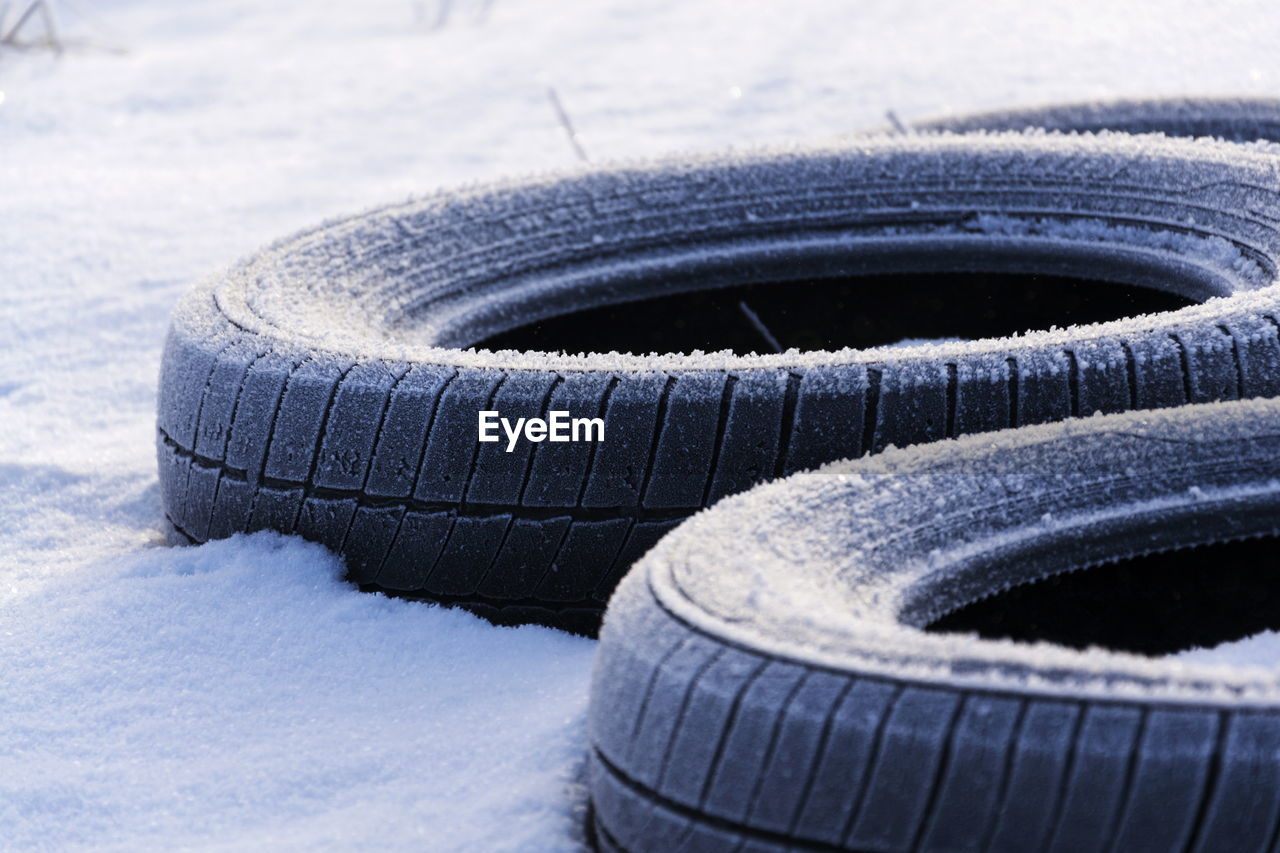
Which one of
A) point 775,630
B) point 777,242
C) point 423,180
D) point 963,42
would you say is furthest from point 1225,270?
point 963,42

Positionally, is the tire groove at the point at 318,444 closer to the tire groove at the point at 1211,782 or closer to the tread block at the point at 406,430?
the tread block at the point at 406,430

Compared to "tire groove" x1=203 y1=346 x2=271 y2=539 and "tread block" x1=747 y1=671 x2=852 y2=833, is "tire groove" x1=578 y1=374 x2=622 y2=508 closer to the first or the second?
"tire groove" x1=203 y1=346 x2=271 y2=539

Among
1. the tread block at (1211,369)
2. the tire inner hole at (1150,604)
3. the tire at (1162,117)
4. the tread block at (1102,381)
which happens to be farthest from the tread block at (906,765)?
the tire at (1162,117)

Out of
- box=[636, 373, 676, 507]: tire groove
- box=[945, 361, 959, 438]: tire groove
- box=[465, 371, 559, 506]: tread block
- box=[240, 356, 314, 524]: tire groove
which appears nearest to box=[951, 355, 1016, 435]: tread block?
box=[945, 361, 959, 438]: tire groove

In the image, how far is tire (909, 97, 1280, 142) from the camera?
12.2 ft

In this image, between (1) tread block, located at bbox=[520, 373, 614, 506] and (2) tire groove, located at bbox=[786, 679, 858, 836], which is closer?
(2) tire groove, located at bbox=[786, 679, 858, 836]

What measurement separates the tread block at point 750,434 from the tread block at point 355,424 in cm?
45

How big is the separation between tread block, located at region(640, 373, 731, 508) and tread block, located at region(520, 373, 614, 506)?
0.04 meters

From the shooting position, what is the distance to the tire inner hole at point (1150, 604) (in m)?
1.40

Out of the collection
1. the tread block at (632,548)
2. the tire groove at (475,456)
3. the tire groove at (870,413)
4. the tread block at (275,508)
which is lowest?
the tread block at (275,508)

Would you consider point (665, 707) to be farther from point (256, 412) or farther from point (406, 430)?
point (256, 412)

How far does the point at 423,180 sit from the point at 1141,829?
4.39m

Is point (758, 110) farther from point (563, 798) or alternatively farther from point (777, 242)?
point (563, 798)

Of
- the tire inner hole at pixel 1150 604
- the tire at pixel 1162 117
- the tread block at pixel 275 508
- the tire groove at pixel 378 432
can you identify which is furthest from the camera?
the tire at pixel 1162 117
